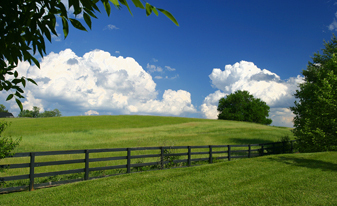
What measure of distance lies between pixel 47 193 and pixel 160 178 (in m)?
4.28

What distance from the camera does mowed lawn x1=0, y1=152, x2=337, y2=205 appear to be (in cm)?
707

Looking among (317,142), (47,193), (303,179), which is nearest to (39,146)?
(47,193)

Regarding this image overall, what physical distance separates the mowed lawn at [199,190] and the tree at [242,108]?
220 feet

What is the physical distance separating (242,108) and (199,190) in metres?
74.6

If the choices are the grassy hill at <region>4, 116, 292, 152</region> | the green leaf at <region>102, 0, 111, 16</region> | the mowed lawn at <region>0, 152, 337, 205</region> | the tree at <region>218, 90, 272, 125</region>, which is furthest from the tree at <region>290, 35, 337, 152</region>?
the tree at <region>218, 90, 272, 125</region>

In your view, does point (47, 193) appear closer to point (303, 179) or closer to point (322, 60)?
point (303, 179)

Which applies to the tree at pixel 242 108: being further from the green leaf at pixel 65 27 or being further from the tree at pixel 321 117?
the green leaf at pixel 65 27

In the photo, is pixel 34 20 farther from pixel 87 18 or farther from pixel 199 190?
pixel 199 190

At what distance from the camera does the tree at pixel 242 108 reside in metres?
76.1

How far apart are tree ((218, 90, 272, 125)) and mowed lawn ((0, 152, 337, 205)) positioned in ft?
220

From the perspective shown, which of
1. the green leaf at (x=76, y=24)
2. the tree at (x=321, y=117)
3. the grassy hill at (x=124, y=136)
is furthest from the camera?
the grassy hill at (x=124, y=136)

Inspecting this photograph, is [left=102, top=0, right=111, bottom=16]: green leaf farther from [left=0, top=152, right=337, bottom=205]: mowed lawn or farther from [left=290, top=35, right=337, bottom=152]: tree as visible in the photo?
[left=290, top=35, right=337, bottom=152]: tree

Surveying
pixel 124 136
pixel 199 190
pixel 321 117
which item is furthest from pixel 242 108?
pixel 199 190

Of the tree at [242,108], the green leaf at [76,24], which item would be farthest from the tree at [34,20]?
the tree at [242,108]
